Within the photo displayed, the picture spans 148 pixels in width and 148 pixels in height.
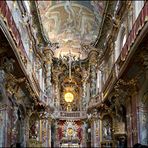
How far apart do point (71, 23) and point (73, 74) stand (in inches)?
161

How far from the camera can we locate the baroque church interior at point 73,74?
1577 centimetres

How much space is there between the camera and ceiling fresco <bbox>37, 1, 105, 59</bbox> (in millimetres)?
28312

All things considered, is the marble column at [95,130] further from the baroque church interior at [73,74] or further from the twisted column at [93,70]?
the twisted column at [93,70]

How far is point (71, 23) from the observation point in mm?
30953

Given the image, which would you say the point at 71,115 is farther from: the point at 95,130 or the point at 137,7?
the point at 137,7

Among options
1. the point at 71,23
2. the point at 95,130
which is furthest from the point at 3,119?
the point at 71,23

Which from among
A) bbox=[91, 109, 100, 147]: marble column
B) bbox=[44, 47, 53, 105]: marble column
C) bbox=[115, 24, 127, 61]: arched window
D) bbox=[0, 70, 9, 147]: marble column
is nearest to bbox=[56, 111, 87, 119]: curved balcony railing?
bbox=[44, 47, 53, 105]: marble column

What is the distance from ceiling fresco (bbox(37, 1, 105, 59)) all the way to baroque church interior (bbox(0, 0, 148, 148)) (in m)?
0.07

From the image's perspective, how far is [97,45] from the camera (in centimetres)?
2970

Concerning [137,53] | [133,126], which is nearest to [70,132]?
[133,126]

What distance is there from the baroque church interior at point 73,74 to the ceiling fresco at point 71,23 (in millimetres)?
74

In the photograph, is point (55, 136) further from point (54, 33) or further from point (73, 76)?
point (54, 33)

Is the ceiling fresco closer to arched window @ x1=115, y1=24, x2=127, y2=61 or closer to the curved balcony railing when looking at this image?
arched window @ x1=115, y1=24, x2=127, y2=61

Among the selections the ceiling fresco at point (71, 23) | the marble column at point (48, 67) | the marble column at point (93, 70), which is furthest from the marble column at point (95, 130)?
the ceiling fresco at point (71, 23)
